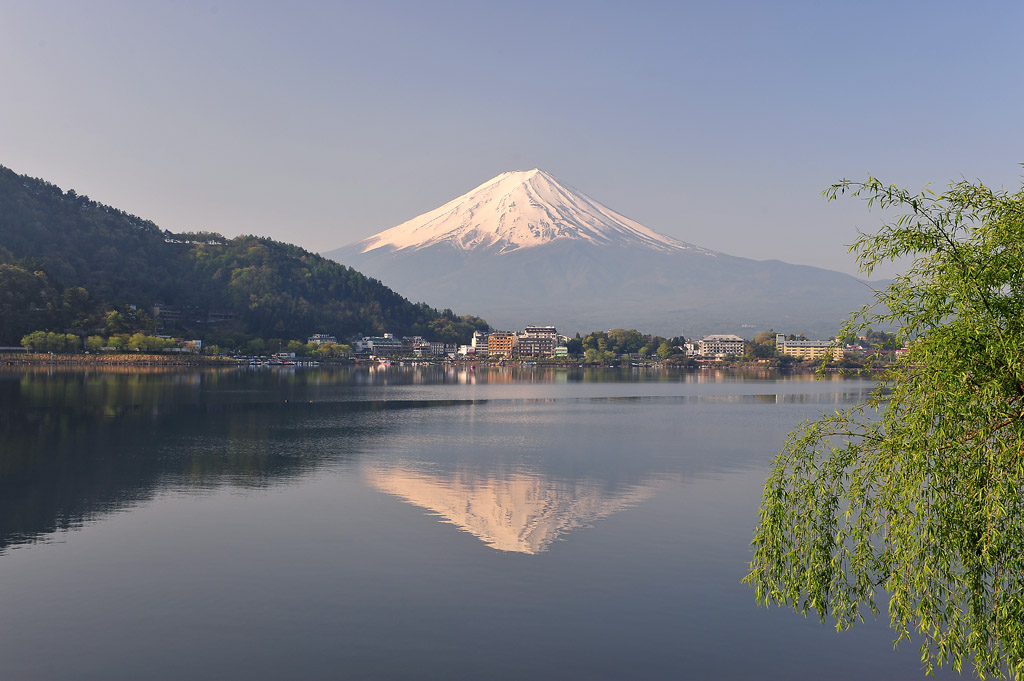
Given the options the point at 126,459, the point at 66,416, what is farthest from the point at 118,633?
the point at 66,416

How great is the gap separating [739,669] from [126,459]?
116 feet

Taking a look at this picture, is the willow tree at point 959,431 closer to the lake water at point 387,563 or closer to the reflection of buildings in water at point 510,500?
the lake water at point 387,563

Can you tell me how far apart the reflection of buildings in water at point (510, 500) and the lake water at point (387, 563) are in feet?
0.54

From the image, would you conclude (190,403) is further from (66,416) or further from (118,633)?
(118,633)

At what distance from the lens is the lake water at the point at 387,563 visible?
18.2 m

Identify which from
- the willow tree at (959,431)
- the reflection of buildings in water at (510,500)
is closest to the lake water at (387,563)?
the reflection of buildings in water at (510,500)

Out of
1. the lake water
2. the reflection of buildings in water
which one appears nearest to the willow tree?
the lake water

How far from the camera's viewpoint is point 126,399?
266ft

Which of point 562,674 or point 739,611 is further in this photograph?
point 739,611

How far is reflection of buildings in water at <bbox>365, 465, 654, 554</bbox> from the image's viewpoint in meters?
29.5

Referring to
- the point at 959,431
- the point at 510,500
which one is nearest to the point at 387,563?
the point at 510,500

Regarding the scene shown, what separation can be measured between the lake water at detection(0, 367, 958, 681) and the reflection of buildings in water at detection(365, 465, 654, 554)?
0.17 meters

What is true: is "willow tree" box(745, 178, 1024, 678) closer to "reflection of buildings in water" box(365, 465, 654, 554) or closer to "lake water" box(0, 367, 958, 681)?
"lake water" box(0, 367, 958, 681)

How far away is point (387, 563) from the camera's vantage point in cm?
2511
